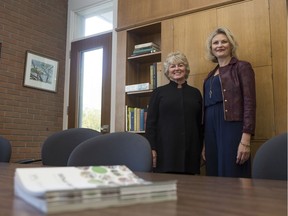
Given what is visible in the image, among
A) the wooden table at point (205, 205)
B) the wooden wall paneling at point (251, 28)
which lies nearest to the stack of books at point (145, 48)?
the wooden wall paneling at point (251, 28)

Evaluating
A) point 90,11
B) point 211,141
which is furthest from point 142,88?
point 90,11

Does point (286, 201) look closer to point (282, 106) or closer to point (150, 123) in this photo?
point (150, 123)

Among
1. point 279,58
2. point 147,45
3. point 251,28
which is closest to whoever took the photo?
point 279,58

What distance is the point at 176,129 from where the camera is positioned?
2436 mm

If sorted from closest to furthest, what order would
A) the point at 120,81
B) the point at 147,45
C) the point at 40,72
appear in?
the point at 147,45 → the point at 120,81 → the point at 40,72

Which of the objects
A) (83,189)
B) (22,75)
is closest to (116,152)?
(83,189)

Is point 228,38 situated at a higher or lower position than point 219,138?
higher

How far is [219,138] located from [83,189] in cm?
184

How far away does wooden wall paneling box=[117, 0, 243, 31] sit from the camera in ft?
10.3

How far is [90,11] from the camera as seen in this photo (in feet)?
15.4

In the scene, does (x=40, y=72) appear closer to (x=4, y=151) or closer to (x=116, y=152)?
(x=4, y=151)

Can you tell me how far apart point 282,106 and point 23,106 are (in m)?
3.14

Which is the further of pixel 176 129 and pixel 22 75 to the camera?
pixel 22 75

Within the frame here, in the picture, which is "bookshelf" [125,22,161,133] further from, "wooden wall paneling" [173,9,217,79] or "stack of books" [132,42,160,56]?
"wooden wall paneling" [173,9,217,79]
